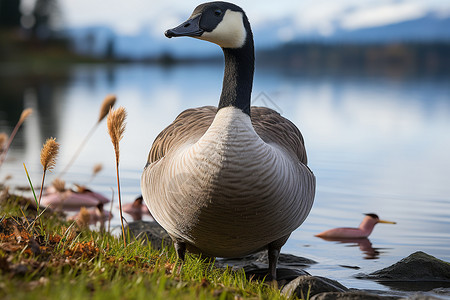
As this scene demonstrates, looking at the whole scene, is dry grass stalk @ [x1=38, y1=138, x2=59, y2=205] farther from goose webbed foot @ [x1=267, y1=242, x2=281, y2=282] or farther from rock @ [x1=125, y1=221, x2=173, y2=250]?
goose webbed foot @ [x1=267, y1=242, x2=281, y2=282]

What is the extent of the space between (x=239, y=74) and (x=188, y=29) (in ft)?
2.35

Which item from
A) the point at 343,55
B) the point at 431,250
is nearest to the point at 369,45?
the point at 343,55

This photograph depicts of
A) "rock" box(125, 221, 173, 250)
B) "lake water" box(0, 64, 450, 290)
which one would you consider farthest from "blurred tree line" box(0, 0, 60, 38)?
"rock" box(125, 221, 173, 250)

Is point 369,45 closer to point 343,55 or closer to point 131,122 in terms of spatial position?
point 343,55

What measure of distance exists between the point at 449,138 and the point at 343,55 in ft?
430

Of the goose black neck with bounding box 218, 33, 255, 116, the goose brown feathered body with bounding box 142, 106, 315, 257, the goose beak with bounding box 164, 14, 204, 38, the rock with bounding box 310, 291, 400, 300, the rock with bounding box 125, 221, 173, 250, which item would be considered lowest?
the rock with bounding box 125, 221, 173, 250

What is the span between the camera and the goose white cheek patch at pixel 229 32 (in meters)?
5.76

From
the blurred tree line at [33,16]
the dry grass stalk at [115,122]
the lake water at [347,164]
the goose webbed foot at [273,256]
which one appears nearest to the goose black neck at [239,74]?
the dry grass stalk at [115,122]

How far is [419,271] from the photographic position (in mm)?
7320

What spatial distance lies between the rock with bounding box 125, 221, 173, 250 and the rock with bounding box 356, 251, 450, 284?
2.83 meters

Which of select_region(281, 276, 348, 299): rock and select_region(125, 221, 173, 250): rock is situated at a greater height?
select_region(281, 276, 348, 299): rock

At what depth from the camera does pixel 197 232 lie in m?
6.05

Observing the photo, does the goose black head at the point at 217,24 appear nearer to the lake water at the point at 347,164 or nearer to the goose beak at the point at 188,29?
the goose beak at the point at 188,29

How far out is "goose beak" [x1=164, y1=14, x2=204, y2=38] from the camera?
5527 mm
